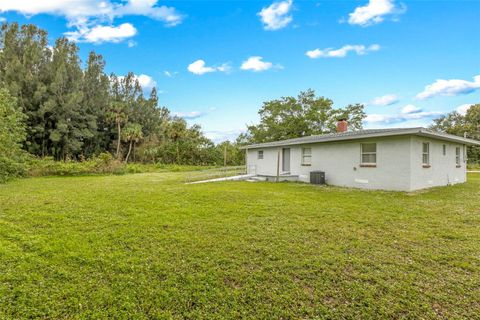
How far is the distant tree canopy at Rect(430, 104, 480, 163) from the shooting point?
1083 inches

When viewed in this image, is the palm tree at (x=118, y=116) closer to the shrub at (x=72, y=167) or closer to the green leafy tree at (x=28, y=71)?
the green leafy tree at (x=28, y=71)

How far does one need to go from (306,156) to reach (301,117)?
48.3 ft

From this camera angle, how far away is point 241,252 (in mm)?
3738

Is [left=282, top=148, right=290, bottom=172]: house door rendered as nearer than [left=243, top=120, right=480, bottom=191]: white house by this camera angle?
No

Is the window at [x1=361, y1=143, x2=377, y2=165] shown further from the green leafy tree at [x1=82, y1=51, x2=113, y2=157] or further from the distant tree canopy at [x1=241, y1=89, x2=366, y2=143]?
the green leafy tree at [x1=82, y1=51, x2=113, y2=157]

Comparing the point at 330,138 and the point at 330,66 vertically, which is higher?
the point at 330,66

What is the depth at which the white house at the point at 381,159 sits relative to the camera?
9688 millimetres

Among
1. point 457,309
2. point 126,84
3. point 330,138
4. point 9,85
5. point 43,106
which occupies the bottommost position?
point 457,309

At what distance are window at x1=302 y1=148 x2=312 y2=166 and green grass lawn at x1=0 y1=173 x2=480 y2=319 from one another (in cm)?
710

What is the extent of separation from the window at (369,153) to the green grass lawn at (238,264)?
4.66m

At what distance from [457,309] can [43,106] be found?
31120mm

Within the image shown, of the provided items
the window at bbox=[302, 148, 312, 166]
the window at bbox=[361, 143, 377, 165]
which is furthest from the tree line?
the window at bbox=[361, 143, 377, 165]

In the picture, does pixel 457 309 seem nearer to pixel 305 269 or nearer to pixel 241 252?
pixel 305 269

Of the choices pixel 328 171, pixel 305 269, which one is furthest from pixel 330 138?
pixel 305 269
